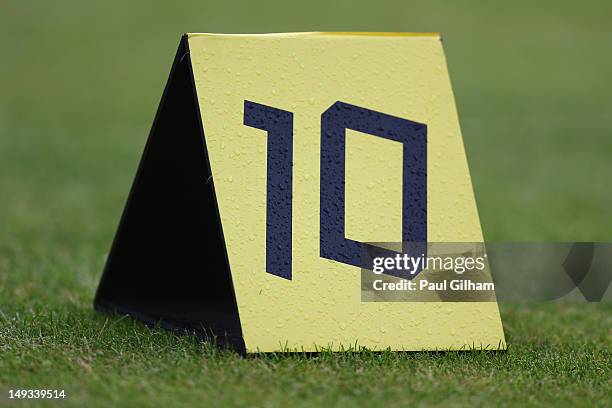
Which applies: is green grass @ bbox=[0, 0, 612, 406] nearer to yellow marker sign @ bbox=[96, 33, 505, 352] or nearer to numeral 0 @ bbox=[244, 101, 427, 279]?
yellow marker sign @ bbox=[96, 33, 505, 352]

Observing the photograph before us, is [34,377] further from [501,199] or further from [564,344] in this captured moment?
[501,199]

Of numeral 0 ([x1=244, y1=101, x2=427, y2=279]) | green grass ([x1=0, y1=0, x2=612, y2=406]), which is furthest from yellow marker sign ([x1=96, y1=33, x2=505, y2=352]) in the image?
green grass ([x1=0, y1=0, x2=612, y2=406])

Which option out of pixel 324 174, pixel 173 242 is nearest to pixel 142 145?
pixel 173 242

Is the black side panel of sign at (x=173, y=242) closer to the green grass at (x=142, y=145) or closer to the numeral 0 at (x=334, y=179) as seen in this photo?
the green grass at (x=142, y=145)

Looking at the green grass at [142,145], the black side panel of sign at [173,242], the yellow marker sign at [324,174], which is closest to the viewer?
the green grass at [142,145]

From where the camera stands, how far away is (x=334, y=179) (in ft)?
13.0

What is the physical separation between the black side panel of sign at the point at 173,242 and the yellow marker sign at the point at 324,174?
0.11 feet

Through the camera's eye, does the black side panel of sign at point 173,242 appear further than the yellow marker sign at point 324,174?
Yes

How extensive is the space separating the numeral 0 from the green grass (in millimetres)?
452

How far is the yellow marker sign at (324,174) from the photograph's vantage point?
380cm

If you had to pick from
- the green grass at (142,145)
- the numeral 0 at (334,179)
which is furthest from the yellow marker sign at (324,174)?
the green grass at (142,145)

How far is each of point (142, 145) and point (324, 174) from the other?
786 centimetres

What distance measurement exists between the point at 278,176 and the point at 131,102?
11.2m

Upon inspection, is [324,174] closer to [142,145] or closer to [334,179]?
[334,179]
